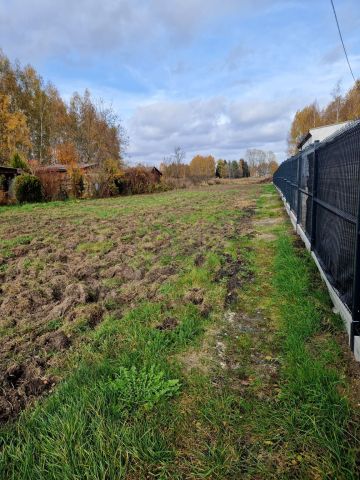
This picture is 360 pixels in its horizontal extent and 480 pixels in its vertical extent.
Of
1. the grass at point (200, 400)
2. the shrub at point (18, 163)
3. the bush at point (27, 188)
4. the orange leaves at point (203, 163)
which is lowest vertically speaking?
the grass at point (200, 400)

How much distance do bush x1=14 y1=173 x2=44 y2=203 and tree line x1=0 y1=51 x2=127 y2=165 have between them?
543 inches

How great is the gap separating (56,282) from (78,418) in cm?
310

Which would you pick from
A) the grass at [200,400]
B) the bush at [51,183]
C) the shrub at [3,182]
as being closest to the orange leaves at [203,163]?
the bush at [51,183]

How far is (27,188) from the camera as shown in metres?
20.5

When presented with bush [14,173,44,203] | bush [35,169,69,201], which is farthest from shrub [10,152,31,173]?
bush [14,173,44,203]

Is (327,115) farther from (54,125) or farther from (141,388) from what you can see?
(141,388)

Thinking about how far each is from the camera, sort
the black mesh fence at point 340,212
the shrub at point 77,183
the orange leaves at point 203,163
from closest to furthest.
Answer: the black mesh fence at point 340,212
the shrub at point 77,183
the orange leaves at point 203,163

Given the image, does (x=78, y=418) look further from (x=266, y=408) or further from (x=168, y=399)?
(x=266, y=408)

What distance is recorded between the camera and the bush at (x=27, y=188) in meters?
20.2

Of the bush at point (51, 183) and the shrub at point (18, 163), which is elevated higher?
the shrub at point (18, 163)

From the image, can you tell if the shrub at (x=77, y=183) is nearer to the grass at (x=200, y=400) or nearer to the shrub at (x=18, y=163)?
the shrub at (x=18, y=163)

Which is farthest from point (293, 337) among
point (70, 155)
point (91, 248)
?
point (70, 155)

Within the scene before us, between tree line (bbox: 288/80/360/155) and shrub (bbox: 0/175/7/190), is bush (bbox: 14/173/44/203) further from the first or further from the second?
tree line (bbox: 288/80/360/155)

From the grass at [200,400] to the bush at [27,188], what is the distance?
19.1 metres
